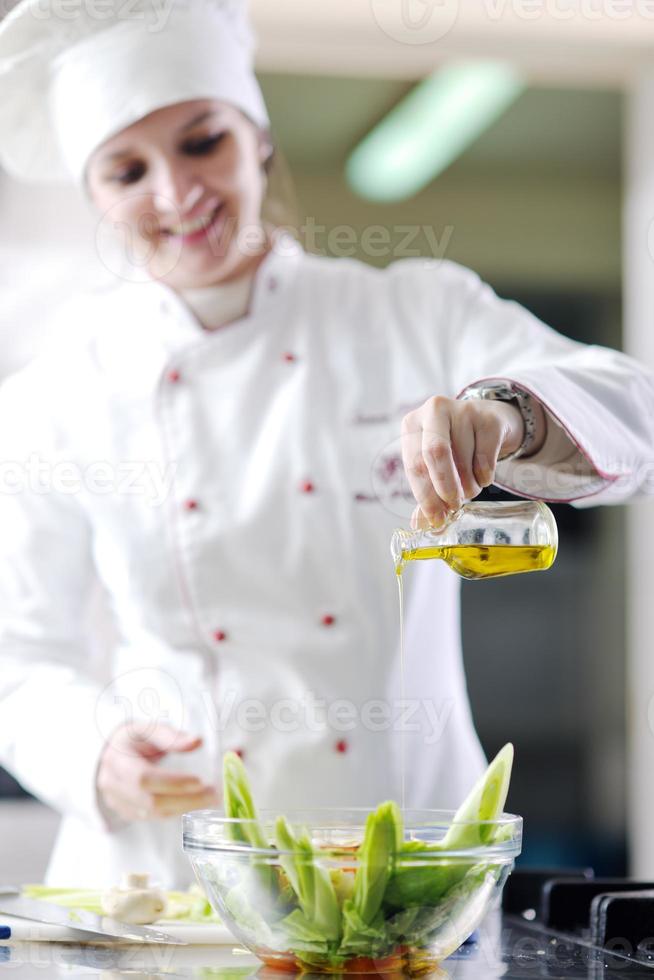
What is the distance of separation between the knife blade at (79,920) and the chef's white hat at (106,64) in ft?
3.11

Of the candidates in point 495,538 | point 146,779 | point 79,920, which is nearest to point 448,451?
point 495,538

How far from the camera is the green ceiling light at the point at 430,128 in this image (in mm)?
3240

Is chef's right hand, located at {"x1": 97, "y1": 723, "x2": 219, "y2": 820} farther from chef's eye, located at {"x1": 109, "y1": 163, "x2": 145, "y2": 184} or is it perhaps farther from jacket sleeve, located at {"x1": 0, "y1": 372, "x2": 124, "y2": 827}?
chef's eye, located at {"x1": 109, "y1": 163, "x2": 145, "y2": 184}

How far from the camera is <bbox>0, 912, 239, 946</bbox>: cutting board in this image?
0.82m

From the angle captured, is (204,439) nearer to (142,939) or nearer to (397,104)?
(142,939)

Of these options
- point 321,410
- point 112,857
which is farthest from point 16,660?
point 321,410

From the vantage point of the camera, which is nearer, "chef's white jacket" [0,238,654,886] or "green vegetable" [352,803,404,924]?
"green vegetable" [352,803,404,924]

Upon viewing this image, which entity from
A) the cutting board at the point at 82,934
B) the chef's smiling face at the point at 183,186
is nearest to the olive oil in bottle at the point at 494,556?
the cutting board at the point at 82,934

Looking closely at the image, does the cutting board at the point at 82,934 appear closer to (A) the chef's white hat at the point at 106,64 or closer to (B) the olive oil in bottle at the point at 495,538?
(B) the olive oil in bottle at the point at 495,538

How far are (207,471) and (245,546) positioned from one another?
120 mm

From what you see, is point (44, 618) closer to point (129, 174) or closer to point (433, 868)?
point (129, 174)

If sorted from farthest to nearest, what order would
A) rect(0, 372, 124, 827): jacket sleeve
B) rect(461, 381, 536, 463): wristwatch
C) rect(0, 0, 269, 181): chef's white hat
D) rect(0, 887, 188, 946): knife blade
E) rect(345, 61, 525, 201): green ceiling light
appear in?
rect(345, 61, 525, 201): green ceiling light, rect(0, 0, 269, 181): chef's white hat, rect(0, 372, 124, 827): jacket sleeve, rect(461, 381, 536, 463): wristwatch, rect(0, 887, 188, 946): knife blade

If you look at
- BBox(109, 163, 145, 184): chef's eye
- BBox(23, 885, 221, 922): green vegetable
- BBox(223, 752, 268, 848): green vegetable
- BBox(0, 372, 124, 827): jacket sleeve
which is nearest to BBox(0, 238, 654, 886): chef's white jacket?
BBox(0, 372, 124, 827): jacket sleeve

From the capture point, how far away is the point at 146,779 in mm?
1217
